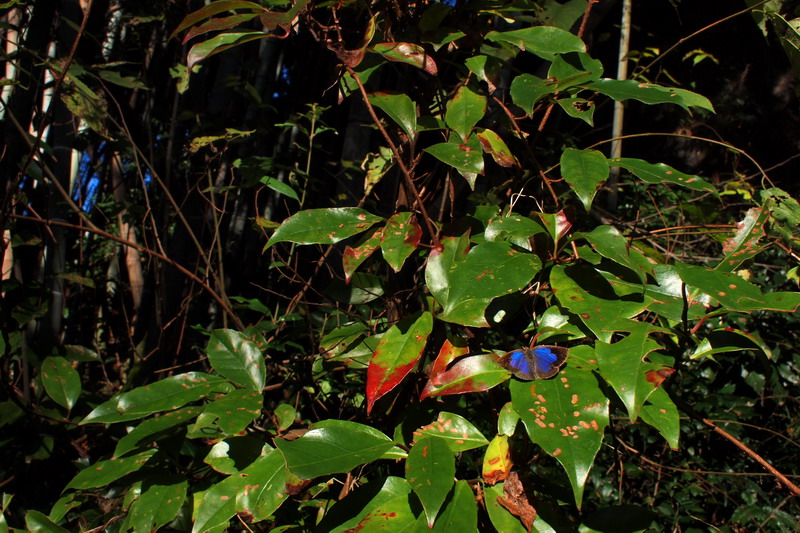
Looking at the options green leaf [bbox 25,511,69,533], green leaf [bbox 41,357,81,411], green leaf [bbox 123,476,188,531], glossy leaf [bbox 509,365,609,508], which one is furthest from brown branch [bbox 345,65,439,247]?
green leaf [bbox 41,357,81,411]

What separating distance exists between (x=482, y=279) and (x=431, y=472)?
190 mm

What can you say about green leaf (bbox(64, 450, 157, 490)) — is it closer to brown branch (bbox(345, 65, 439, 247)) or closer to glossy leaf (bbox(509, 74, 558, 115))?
brown branch (bbox(345, 65, 439, 247))

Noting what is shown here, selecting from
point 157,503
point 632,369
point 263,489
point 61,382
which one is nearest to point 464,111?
point 632,369

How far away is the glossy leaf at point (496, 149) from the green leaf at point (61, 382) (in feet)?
3.16

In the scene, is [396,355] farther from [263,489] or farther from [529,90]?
[529,90]

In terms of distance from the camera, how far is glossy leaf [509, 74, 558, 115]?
0.62 m

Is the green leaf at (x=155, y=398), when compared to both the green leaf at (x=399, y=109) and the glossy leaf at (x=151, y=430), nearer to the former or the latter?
the glossy leaf at (x=151, y=430)

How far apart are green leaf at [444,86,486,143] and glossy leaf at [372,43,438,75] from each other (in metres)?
0.05

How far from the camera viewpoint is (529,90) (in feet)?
2.12

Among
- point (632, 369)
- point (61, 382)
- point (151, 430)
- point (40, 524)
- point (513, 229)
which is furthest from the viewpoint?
point (61, 382)

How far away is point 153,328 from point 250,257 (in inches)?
21.0

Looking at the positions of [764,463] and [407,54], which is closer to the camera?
[764,463]

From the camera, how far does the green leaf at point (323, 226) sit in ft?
2.15

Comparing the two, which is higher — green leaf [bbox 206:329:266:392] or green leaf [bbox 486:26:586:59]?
green leaf [bbox 486:26:586:59]
